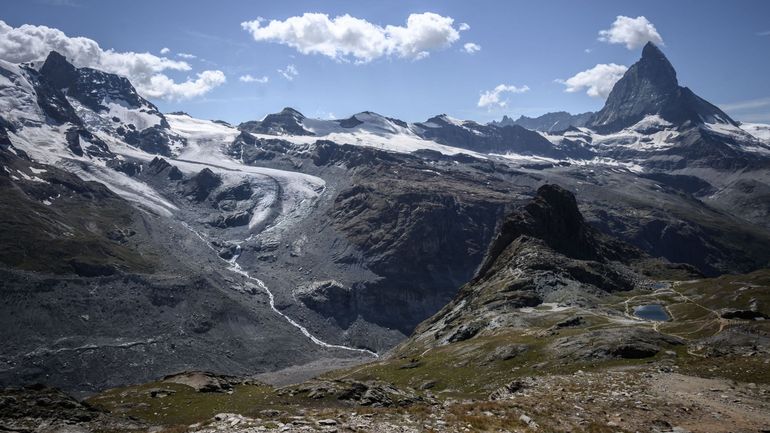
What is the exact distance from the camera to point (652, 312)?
132000 millimetres

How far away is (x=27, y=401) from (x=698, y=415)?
155 feet

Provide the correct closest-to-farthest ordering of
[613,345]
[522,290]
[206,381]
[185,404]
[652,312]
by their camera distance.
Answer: [185,404] < [206,381] < [613,345] < [652,312] < [522,290]

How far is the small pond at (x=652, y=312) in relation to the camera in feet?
403

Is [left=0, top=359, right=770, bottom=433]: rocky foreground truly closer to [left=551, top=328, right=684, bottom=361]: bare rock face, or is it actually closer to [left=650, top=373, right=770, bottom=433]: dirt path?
[left=650, top=373, right=770, bottom=433]: dirt path

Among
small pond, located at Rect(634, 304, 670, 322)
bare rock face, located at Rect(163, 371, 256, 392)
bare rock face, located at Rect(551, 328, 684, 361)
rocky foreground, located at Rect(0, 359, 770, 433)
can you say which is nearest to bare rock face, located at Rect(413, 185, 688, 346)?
small pond, located at Rect(634, 304, 670, 322)

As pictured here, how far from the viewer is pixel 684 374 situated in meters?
50.3

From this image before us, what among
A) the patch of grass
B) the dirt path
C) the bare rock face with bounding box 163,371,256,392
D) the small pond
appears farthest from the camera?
the small pond

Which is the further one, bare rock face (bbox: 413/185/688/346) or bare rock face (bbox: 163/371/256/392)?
bare rock face (bbox: 413/185/688/346)

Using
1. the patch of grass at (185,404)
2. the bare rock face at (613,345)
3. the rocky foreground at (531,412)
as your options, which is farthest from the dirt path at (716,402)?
the patch of grass at (185,404)

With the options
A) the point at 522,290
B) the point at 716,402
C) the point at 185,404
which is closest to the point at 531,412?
the point at 716,402

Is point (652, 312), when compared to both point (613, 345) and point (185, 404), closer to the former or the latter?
point (613, 345)

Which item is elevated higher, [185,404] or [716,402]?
[716,402]

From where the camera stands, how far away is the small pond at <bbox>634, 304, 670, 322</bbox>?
403ft

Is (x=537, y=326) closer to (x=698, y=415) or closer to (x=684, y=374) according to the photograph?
(x=684, y=374)
